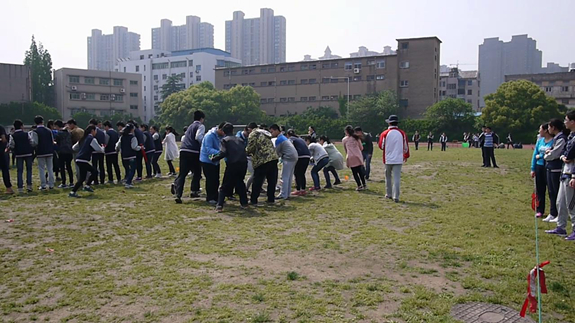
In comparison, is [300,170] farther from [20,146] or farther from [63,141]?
[20,146]

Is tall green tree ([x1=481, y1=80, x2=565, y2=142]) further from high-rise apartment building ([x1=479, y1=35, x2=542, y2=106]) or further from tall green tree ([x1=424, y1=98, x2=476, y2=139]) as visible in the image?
high-rise apartment building ([x1=479, y1=35, x2=542, y2=106])

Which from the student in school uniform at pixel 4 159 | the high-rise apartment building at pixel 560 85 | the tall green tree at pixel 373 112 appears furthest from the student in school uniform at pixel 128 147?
the high-rise apartment building at pixel 560 85

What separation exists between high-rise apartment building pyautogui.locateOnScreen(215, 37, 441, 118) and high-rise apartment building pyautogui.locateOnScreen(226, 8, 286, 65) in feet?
248

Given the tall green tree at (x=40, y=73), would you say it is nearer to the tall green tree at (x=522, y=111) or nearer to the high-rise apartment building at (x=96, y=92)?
the high-rise apartment building at (x=96, y=92)

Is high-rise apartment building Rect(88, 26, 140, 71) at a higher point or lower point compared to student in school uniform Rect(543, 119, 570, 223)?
higher

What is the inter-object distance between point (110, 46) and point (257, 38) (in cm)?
6382

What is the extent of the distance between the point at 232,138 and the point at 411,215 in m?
4.31

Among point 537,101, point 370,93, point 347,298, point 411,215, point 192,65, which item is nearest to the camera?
point 347,298

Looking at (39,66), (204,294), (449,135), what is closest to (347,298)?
(204,294)

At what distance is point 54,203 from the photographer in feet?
38.2

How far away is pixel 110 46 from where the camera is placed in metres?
192

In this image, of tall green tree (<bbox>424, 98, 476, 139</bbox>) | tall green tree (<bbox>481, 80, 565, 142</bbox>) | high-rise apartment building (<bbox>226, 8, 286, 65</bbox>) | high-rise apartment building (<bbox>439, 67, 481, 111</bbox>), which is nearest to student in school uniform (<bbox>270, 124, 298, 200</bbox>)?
tall green tree (<bbox>481, 80, 565, 142</bbox>)

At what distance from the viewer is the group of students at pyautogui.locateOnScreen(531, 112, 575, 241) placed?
25.6 feet

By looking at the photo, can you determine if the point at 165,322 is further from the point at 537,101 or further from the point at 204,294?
the point at 537,101
